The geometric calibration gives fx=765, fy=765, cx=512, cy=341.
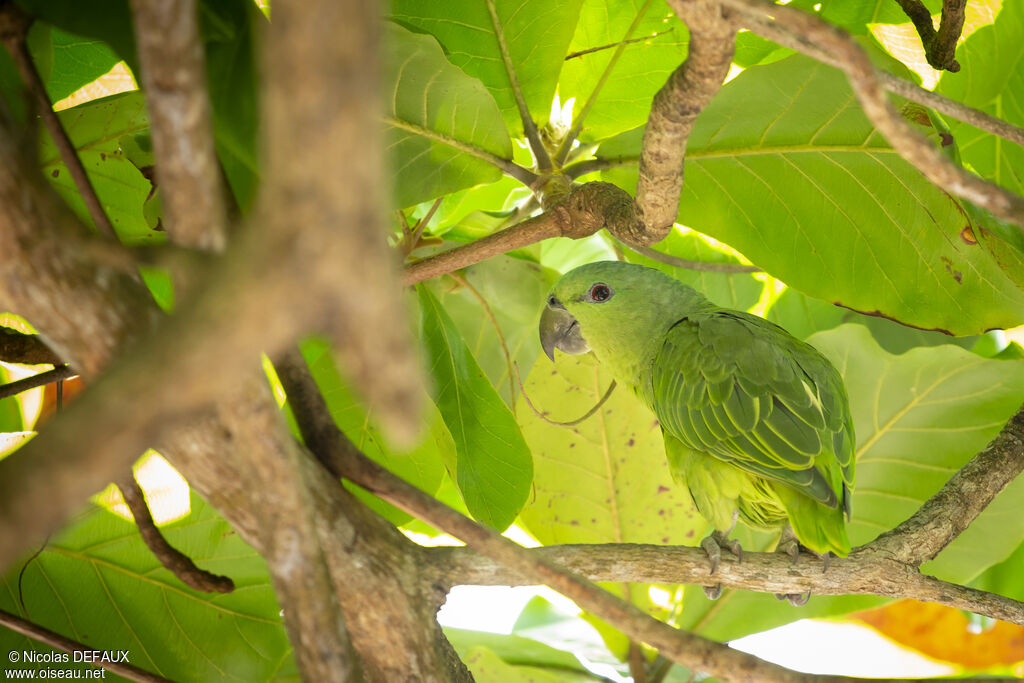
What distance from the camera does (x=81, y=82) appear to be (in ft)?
3.96

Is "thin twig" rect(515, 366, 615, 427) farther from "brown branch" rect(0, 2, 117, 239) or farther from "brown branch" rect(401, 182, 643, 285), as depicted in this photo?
"brown branch" rect(0, 2, 117, 239)

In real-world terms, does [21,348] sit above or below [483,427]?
below

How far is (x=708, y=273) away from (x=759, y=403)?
0.61 meters

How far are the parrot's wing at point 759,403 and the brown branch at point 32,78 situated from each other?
3.46 feet

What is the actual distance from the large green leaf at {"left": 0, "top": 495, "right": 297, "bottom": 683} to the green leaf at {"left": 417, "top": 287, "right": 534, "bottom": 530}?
43 cm

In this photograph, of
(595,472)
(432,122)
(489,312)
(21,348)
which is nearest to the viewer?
(21,348)

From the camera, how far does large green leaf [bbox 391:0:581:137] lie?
4.04 feet

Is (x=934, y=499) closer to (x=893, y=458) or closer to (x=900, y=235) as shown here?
(x=893, y=458)

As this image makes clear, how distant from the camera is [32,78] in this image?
29.2 inches

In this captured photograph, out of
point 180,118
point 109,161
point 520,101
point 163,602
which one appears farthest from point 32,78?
point 163,602

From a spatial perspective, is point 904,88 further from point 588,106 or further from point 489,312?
point 489,312

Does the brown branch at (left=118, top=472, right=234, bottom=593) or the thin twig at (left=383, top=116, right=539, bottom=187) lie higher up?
the thin twig at (left=383, top=116, right=539, bottom=187)

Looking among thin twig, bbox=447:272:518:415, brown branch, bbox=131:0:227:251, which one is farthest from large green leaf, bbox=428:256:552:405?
brown branch, bbox=131:0:227:251

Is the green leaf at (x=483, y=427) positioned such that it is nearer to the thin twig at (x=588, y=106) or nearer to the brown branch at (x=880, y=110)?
the thin twig at (x=588, y=106)
